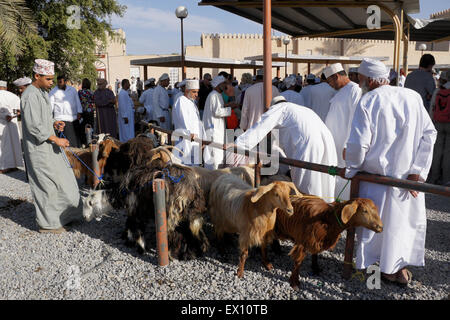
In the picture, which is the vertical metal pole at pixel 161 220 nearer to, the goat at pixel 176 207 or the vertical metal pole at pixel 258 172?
the goat at pixel 176 207

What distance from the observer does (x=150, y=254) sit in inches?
169

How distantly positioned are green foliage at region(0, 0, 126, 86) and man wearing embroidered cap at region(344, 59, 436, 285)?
1502 centimetres

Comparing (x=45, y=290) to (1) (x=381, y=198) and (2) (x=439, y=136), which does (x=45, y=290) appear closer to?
(1) (x=381, y=198)

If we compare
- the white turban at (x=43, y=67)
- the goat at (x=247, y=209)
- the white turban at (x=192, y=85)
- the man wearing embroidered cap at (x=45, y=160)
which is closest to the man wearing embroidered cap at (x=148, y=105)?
the white turban at (x=192, y=85)

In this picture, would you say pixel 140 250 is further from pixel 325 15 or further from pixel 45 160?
pixel 325 15

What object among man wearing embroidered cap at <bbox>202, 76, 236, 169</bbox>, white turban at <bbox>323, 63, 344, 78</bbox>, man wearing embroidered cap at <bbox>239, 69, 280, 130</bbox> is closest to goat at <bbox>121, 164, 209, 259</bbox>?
man wearing embroidered cap at <bbox>202, 76, 236, 169</bbox>

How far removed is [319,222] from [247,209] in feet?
2.24

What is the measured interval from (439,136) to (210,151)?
4296 mm

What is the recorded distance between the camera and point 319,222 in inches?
131

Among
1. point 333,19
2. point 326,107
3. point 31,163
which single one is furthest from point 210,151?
point 333,19

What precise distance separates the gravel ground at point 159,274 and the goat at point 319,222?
0.35 metres

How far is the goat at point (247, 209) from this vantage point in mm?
3279

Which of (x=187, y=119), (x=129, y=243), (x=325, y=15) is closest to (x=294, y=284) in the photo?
(x=129, y=243)

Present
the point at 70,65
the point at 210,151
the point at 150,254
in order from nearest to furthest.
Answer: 1. the point at 150,254
2. the point at 210,151
3. the point at 70,65
